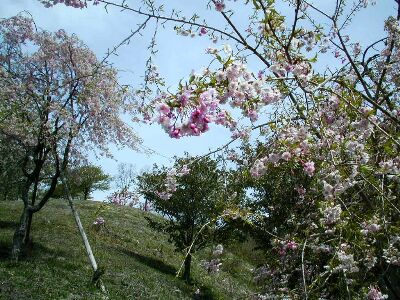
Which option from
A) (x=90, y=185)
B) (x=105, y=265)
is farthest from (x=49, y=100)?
(x=90, y=185)

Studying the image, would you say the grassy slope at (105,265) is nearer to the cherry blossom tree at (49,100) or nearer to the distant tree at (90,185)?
the cherry blossom tree at (49,100)

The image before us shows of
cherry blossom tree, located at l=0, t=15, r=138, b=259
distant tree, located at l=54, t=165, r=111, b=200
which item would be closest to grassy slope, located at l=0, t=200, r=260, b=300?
cherry blossom tree, located at l=0, t=15, r=138, b=259

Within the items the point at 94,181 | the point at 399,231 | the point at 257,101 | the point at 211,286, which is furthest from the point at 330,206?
the point at 94,181

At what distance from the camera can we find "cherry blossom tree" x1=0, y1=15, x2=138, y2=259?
52.0 ft

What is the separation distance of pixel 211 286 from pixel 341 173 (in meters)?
20.8

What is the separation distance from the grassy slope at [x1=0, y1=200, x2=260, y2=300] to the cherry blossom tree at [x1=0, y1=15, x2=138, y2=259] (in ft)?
5.79

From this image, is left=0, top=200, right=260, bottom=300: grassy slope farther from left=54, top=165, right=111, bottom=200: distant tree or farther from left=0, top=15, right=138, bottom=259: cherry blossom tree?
left=54, top=165, right=111, bottom=200: distant tree

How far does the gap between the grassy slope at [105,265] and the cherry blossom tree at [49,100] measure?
5.79ft

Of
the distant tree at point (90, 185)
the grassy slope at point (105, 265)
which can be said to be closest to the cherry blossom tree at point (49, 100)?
the grassy slope at point (105, 265)

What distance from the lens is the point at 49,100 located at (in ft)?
53.4

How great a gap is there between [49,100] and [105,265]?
8.05 m

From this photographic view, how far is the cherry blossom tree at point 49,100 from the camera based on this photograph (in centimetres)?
1586

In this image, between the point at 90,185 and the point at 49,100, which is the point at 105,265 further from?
the point at 90,185

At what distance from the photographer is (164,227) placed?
25547 mm
